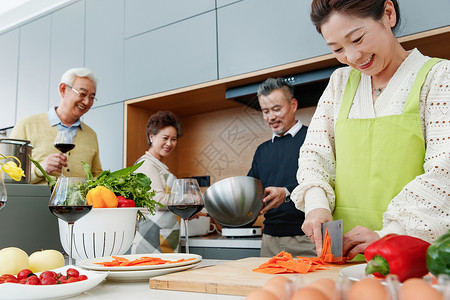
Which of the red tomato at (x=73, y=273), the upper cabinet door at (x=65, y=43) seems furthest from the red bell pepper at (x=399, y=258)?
the upper cabinet door at (x=65, y=43)

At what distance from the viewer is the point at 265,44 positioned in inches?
80.8

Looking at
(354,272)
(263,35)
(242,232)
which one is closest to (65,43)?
(263,35)

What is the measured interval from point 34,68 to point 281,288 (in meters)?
3.33

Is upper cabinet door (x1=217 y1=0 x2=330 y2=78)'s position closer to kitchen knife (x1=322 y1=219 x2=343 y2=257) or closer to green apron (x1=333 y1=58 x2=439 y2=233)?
green apron (x1=333 y1=58 x2=439 y2=233)

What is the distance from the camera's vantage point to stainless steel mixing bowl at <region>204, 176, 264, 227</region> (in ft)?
3.87

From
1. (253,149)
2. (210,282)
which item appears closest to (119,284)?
(210,282)

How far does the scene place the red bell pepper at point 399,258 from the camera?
1.60 ft

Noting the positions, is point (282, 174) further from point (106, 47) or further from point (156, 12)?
point (106, 47)

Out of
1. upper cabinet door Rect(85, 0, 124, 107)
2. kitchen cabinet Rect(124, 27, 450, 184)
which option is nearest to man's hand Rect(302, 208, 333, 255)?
kitchen cabinet Rect(124, 27, 450, 184)

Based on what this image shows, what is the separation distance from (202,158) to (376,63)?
72.0 inches

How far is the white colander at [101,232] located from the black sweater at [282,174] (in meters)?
0.93

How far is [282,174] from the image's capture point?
6.01ft

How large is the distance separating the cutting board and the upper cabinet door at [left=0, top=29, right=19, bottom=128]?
309 cm

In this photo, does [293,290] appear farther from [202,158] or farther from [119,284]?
[202,158]
